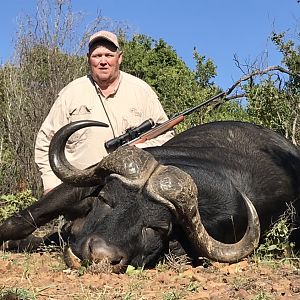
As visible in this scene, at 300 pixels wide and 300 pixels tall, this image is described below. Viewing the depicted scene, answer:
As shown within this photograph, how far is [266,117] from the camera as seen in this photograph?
30.9ft

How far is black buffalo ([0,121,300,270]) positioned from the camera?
181 inches

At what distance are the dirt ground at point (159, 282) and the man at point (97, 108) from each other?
175 centimetres

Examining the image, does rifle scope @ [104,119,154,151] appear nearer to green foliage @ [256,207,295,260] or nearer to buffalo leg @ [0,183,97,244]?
buffalo leg @ [0,183,97,244]

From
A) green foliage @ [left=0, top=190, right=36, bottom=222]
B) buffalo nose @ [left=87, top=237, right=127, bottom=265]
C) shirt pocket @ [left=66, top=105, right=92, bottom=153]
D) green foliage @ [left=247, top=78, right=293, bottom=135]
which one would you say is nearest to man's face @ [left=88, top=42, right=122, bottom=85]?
shirt pocket @ [left=66, top=105, right=92, bottom=153]

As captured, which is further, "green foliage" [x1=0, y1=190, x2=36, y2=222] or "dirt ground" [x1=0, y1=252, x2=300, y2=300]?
"green foliage" [x1=0, y1=190, x2=36, y2=222]

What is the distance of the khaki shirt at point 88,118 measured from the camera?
651cm

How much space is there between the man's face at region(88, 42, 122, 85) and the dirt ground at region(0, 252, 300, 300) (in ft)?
7.61

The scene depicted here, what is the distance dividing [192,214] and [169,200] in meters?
0.20

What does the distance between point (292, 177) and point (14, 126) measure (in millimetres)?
5423

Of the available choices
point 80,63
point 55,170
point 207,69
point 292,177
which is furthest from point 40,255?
point 207,69

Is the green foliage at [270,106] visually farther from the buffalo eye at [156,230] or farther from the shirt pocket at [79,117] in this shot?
the buffalo eye at [156,230]

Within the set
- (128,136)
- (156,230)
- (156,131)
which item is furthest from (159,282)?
(156,131)

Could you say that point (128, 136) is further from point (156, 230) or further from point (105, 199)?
point (156, 230)

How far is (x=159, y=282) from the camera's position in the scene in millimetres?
4195
